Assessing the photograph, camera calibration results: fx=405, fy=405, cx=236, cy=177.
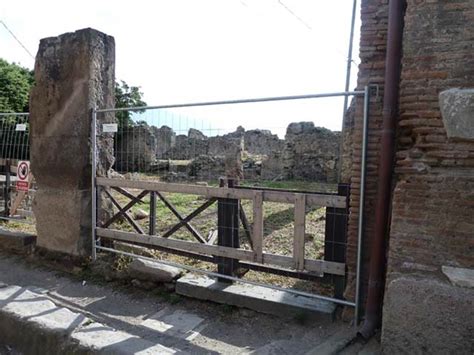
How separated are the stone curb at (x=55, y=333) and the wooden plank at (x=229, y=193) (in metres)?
1.59

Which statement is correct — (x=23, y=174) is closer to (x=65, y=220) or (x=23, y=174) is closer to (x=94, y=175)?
(x=65, y=220)

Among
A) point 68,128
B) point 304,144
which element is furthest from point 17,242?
point 304,144

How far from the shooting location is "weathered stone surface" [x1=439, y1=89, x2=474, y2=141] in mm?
2738

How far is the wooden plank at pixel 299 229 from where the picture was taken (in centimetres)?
379

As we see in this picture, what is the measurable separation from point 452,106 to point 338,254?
171 cm

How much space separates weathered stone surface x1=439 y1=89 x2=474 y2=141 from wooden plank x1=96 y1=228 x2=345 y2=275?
156 centimetres

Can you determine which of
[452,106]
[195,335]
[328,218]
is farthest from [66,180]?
[452,106]

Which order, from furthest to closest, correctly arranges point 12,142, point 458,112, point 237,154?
1. point 237,154
2. point 12,142
3. point 458,112

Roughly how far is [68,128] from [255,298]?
3307mm

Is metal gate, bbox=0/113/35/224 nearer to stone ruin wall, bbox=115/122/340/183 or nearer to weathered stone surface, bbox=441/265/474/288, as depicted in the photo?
stone ruin wall, bbox=115/122/340/183

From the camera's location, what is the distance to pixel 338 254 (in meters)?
3.87

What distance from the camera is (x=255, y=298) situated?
404 cm

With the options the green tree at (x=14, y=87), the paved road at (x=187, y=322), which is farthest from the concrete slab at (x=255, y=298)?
the green tree at (x=14, y=87)

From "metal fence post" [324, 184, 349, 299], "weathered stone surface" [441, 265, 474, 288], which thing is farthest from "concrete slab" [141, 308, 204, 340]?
"weathered stone surface" [441, 265, 474, 288]
